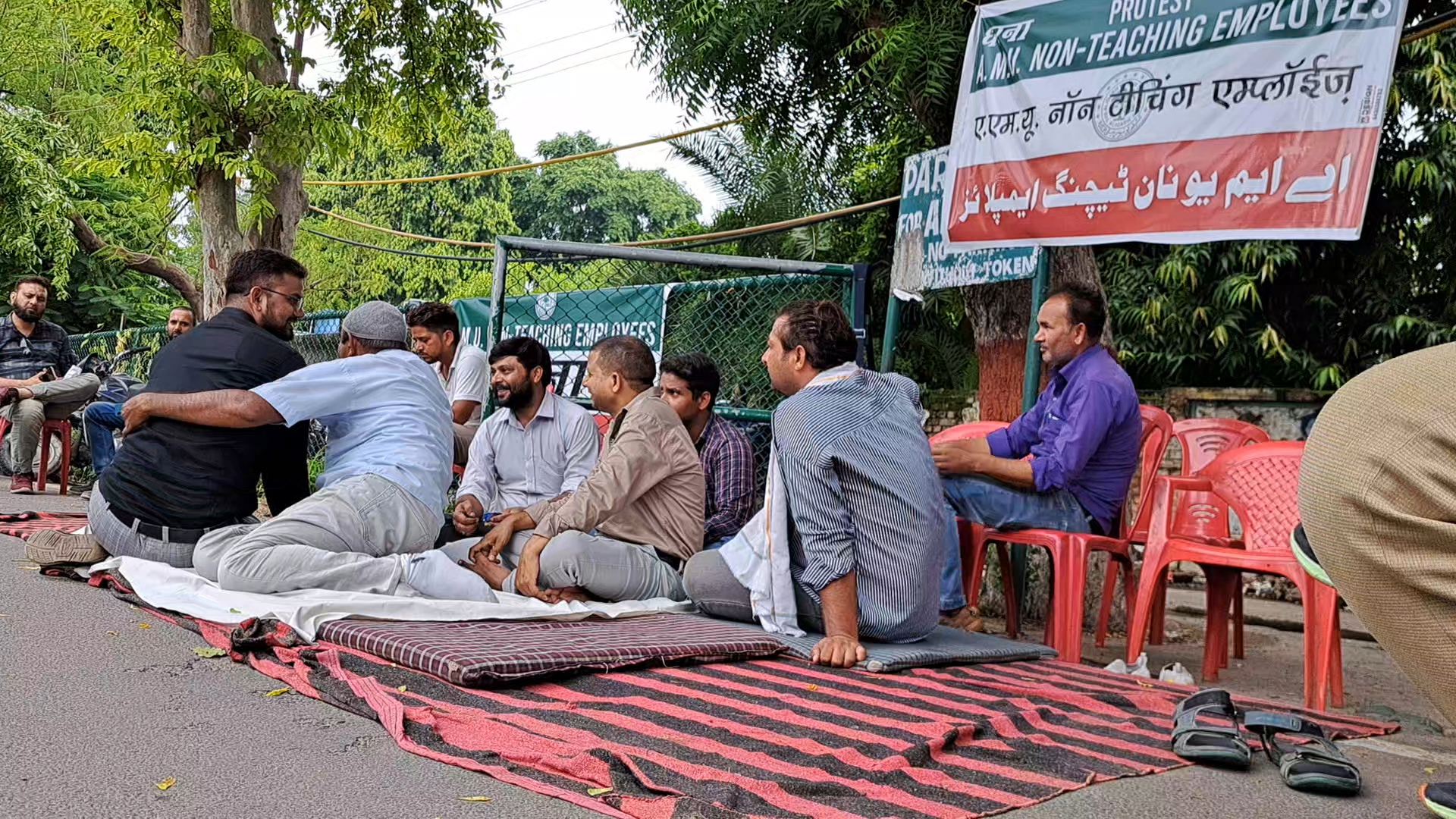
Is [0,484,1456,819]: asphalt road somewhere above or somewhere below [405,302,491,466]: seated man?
below

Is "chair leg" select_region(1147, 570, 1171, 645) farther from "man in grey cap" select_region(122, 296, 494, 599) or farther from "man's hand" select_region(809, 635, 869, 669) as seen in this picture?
"man in grey cap" select_region(122, 296, 494, 599)

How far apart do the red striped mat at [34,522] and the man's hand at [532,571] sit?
10.6 feet

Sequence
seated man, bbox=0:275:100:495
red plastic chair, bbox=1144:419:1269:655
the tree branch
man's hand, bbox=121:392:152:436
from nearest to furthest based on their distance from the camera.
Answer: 1. man's hand, bbox=121:392:152:436
2. red plastic chair, bbox=1144:419:1269:655
3. seated man, bbox=0:275:100:495
4. the tree branch

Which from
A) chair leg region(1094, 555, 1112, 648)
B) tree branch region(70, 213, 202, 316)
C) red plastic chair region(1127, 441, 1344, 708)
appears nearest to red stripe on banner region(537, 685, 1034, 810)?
red plastic chair region(1127, 441, 1344, 708)

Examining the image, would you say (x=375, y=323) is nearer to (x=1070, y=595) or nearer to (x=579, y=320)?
(x=579, y=320)

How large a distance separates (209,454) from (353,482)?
2.03ft

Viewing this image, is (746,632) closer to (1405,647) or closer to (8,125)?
(1405,647)

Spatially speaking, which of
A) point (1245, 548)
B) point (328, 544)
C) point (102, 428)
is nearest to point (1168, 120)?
point (1245, 548)

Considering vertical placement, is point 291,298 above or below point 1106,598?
above

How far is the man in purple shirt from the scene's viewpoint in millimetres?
5281

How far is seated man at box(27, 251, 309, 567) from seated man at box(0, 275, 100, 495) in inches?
190

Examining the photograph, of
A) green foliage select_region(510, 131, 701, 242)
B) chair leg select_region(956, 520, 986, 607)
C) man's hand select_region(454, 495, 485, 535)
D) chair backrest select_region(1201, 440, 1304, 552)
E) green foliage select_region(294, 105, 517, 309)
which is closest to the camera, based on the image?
chair backrest select_region(1201, 440, 1304, 552)

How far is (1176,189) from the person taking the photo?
566 centimetres

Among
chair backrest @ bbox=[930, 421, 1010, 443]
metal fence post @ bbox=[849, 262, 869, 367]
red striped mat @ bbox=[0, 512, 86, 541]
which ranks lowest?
red striped mat @ bbox=[0, 512, 86, 541]
